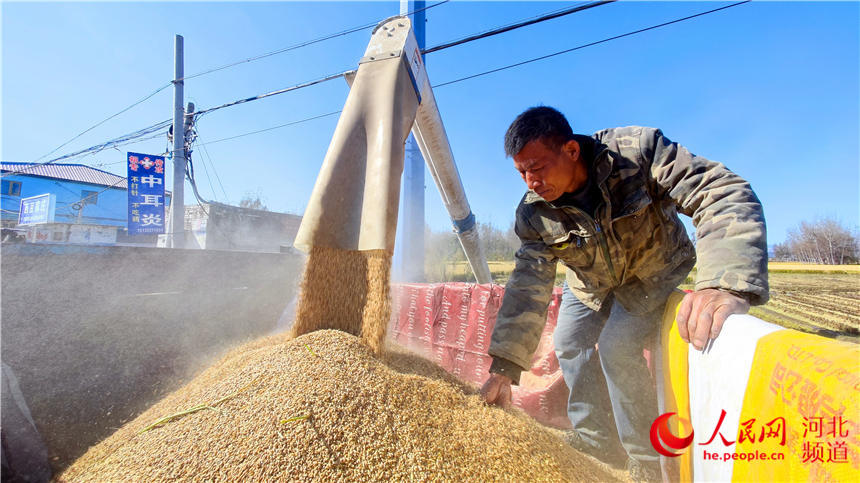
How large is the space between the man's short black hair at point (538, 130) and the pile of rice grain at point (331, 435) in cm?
121

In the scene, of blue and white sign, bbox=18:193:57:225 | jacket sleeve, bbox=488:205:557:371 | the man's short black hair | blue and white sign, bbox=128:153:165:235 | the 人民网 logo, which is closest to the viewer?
the 人民网 logo

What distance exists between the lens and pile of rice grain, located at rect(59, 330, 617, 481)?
109 cm

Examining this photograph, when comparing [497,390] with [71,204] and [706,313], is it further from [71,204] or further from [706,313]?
[71,204]

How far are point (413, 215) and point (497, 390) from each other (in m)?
7.18

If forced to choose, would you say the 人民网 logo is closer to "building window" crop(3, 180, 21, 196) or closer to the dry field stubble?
the dry field stubble

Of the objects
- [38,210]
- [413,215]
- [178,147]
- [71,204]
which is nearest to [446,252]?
[413,215]

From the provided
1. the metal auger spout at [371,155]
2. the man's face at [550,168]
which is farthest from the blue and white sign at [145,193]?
the man's face at [550,168]

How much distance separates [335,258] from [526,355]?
3.91ft

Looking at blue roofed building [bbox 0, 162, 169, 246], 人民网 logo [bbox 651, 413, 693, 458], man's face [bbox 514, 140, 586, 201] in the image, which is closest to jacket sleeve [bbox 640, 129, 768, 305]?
man's face [bbox 514, 140, 586, 201]

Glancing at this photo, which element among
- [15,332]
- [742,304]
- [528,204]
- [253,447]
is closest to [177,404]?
[253,447]

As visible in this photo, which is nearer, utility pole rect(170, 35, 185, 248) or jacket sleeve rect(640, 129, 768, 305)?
jacket sleeve rect(640, 129, 768, 305)

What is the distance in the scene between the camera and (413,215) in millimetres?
8672

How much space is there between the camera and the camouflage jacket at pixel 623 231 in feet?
4.63

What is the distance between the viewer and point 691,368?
110 centimetres
